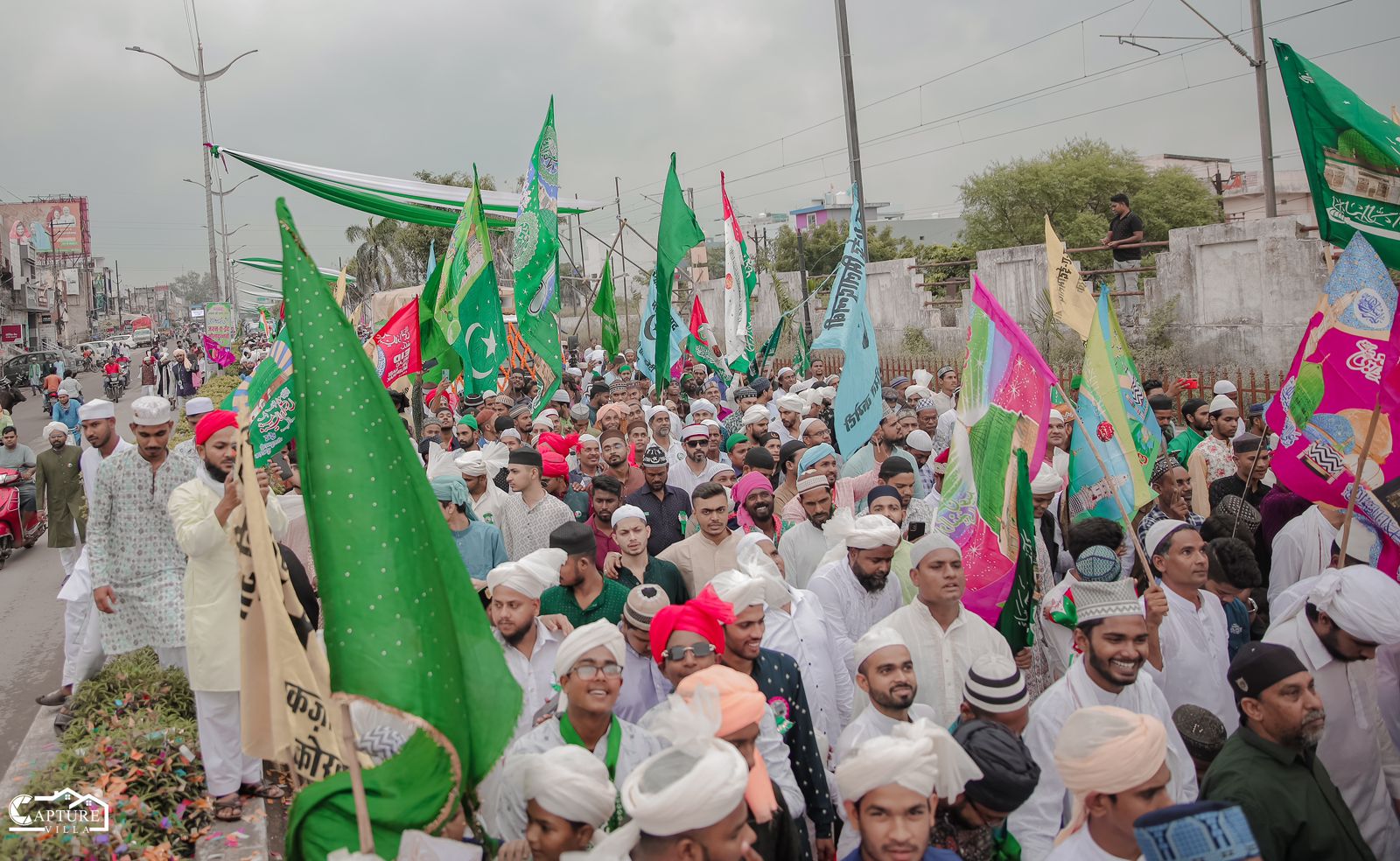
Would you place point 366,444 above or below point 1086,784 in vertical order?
above

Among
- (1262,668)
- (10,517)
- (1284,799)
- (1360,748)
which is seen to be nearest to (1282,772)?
(1284,799)

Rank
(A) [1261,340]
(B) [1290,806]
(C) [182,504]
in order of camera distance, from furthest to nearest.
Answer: (A) [1261,340] → (C) [182,504] → (B) [1290,806]

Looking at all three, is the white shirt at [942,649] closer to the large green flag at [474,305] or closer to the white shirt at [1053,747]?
the white shirt at [1053,747]

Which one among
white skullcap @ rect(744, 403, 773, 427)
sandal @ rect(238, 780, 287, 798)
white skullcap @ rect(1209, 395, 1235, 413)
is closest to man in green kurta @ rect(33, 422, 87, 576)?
sandal @ rect(238, 780, 287, 798)

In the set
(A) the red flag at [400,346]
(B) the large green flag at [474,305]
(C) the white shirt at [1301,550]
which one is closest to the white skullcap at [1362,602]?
(C) the white shirt at [1301,550]

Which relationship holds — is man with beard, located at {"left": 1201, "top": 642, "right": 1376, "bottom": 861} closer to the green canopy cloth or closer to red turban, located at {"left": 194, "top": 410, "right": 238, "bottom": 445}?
red turban, located at {"left": 194, "top": 410, "right": 238, "bottom": 445}

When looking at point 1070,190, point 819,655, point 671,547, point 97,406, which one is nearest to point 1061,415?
point 671,547

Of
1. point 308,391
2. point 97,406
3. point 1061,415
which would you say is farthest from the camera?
point 1061,415

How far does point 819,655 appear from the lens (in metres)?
4.89

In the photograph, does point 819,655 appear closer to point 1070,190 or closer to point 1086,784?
point 1086,784

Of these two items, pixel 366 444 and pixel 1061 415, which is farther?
pixel 1061 415

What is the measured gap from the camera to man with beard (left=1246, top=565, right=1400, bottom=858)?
162 inches

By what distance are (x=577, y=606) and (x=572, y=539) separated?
0.34m

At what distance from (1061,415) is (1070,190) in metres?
41.1
